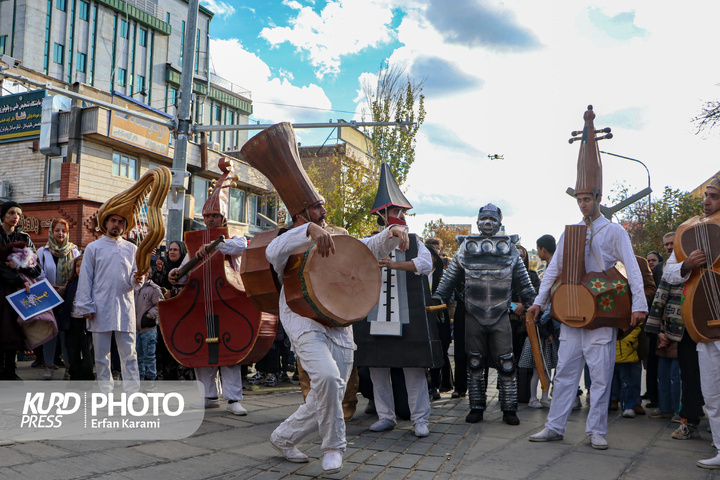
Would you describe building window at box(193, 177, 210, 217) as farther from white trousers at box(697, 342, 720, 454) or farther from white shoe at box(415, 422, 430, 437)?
white trousers at box(697, 342, 720, 454)

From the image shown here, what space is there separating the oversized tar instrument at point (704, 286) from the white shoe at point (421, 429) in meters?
2.37

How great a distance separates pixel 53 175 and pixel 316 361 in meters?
25.1

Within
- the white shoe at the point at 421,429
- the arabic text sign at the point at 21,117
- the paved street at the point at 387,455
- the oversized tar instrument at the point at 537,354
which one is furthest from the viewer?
the arabic text sign at the point at 21,117

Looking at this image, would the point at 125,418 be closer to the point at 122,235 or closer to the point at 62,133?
the point at 122,235

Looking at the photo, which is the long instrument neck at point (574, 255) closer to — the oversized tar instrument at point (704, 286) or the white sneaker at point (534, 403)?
the oversized tar instrument at point (704, 286)

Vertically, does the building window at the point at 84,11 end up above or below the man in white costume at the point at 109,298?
above

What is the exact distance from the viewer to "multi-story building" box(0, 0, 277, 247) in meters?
24.8

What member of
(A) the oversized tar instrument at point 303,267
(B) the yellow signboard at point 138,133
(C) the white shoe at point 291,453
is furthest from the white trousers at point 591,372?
(B) the yellow signboard at point 138,133

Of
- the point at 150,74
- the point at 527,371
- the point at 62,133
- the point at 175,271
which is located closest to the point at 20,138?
the point at 62,133

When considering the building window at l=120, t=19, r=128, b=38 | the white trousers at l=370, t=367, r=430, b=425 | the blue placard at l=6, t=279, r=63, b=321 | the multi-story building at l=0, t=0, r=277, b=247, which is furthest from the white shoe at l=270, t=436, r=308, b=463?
the building window at l=120, t=19, r=128, b=38

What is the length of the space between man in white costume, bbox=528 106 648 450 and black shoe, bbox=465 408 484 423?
86 cm

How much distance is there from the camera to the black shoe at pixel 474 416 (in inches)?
243

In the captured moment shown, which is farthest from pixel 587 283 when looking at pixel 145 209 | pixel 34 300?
pixel 34 300

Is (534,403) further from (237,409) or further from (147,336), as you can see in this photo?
(147,336)
